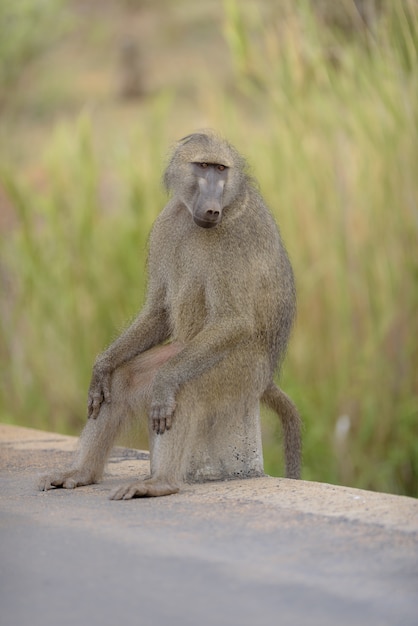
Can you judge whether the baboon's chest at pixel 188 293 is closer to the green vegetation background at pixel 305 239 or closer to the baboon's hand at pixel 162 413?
the baboon's hand at pixel 162 413

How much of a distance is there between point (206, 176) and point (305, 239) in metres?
2.23

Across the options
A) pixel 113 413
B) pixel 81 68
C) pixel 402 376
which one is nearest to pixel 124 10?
pixel 81 68

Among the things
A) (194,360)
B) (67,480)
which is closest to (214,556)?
(194,360)

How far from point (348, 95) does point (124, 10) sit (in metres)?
17.0

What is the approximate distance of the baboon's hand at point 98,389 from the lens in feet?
12.6

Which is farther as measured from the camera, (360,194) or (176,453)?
(360,194)

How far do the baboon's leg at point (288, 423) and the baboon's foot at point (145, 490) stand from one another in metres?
0.62

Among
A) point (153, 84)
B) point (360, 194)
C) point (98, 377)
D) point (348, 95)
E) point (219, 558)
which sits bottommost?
point (219, 558)

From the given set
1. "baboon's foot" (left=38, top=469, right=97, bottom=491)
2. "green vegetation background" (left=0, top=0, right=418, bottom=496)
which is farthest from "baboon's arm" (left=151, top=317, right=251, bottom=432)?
"green vegetation background" (left=0, top=0, right=418, bottom=496)

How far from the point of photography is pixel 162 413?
3.58 metres

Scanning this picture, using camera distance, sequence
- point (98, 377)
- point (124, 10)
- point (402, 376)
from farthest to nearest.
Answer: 1. point (124, 10)
2. point (402, 376)
3. point (98, 377)

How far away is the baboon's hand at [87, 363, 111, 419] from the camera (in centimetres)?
384

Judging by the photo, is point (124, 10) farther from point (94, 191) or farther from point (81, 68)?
point (94, 191)

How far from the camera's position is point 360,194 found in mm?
5645
